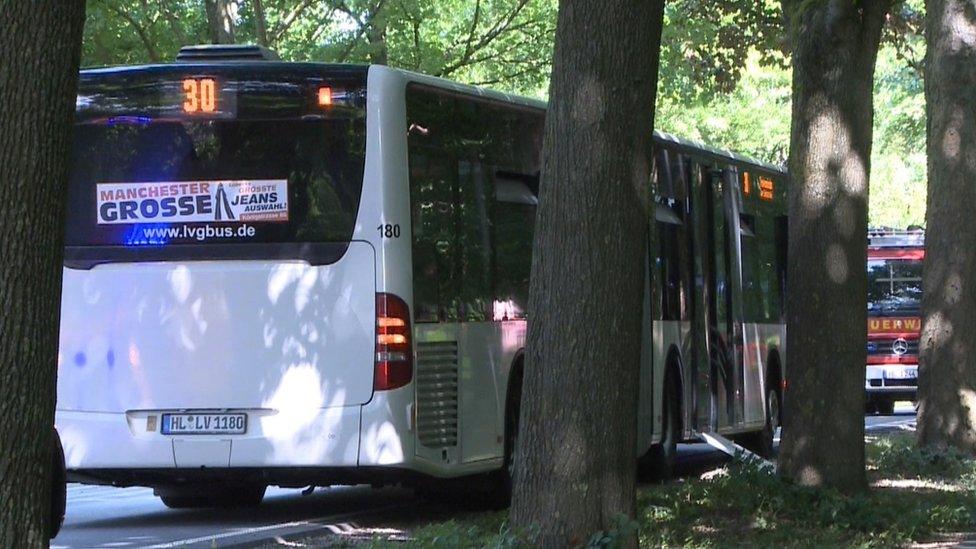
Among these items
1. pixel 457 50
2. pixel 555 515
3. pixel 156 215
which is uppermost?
pixel 457 50

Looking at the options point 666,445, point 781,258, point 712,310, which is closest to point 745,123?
point 781,258

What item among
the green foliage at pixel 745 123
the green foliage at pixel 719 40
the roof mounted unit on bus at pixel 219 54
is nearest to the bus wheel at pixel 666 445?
the roof mounted unit on bus at pixel 219 54

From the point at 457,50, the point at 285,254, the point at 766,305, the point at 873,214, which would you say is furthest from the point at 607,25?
the point at 873,214

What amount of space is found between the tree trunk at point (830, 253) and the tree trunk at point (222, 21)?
11.7 m

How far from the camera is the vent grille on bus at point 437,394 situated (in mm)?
12141

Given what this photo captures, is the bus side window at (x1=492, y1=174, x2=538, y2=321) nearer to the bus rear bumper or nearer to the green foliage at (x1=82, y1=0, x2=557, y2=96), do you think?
the bus rear bumper

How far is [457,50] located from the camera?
28984 mm

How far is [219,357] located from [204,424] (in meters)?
0.46

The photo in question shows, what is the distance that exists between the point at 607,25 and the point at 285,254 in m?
4.19

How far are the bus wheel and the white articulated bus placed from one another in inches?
171

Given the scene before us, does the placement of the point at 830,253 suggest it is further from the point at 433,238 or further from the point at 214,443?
the point at 214,443

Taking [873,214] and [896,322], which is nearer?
[896,322]

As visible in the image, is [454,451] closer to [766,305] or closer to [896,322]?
[766,305]

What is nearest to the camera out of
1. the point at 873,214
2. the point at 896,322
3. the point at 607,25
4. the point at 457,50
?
the point at 607,25
